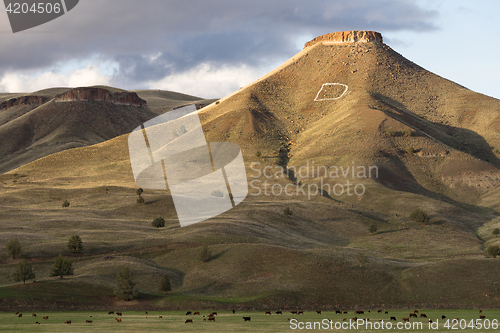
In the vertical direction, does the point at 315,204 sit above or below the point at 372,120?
below

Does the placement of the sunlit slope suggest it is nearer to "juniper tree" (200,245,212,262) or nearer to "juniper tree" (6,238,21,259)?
"juniper tree" (200,245,212,262)

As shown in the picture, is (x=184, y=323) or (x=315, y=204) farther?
(x=315, y=204)

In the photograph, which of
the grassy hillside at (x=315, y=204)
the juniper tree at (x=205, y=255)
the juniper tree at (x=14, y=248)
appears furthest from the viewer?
the juniper tree at (x=205, y=255)

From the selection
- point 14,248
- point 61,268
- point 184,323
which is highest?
point 14,248

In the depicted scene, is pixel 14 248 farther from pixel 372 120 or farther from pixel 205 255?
pixel 372 120

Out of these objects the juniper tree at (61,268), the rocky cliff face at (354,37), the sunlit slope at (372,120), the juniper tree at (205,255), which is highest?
the rocky cliff face at (354,37)

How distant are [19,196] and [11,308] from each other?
174ft

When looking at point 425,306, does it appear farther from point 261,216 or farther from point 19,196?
point 19,196

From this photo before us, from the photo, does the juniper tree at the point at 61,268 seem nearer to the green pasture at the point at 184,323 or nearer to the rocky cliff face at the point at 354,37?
the green pasture at the point at 184,323

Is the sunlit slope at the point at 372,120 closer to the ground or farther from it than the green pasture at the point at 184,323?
farther from it

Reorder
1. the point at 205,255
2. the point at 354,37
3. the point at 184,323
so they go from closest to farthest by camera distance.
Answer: the point at 184,323 → the point at 205,255 → the point at 354,37

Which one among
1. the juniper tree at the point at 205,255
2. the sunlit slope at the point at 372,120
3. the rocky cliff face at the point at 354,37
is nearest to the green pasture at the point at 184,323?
the juniper tree at the point at 205,255

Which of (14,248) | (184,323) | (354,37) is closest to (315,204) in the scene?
(14,248)

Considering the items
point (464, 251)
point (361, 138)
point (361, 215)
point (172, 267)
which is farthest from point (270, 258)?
point (361, 138)
